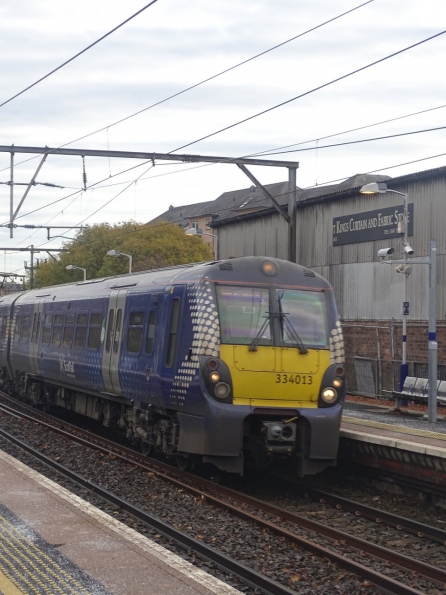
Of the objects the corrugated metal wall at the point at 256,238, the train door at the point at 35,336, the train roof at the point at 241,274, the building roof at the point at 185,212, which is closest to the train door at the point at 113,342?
the train roof at the point at 241,274

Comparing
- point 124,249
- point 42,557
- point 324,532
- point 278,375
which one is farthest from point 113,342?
point 124,249

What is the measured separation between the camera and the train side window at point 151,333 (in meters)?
13.0

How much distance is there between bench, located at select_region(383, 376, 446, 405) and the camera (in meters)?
20.6

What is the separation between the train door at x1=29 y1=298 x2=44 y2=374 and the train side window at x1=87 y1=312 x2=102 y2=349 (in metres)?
4.61

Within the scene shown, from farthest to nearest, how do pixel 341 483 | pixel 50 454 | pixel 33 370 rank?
1. pixel 33 370
2. pixel 50 454
3. pixel 341 483

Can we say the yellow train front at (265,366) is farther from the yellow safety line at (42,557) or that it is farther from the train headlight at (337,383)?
the yellow safety line at (42,557)

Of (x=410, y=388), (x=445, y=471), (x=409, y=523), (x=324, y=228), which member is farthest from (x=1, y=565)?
(x=324, y=228)

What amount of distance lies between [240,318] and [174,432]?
1.88m

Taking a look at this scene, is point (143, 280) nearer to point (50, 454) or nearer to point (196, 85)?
point (50, 454)

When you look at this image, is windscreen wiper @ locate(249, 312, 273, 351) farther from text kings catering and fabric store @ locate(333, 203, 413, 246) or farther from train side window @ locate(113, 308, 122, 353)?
text kings catering and fabric store @ locate(333, 203, 413, 246)

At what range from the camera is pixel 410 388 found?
72.3ft

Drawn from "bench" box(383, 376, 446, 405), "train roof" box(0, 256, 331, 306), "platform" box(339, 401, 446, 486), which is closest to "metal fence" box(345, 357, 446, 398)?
"bench" box(383, 376, 446, 405)

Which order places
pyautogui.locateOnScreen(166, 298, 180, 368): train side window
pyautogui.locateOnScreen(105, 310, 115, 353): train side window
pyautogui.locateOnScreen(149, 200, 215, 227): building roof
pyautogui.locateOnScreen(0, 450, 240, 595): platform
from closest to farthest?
pyautogui.locateOnScreen(0, 450, 240, 595): platform
pyautogui.locateOnScreen(166, 298, 180, 368): train side window
pyautogui.locateOnScreen(105, 310, 115, 353): train side window
pyautogui.locateOnScreen(149, 200, 215, 227): building roof

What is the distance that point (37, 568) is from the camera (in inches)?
275
